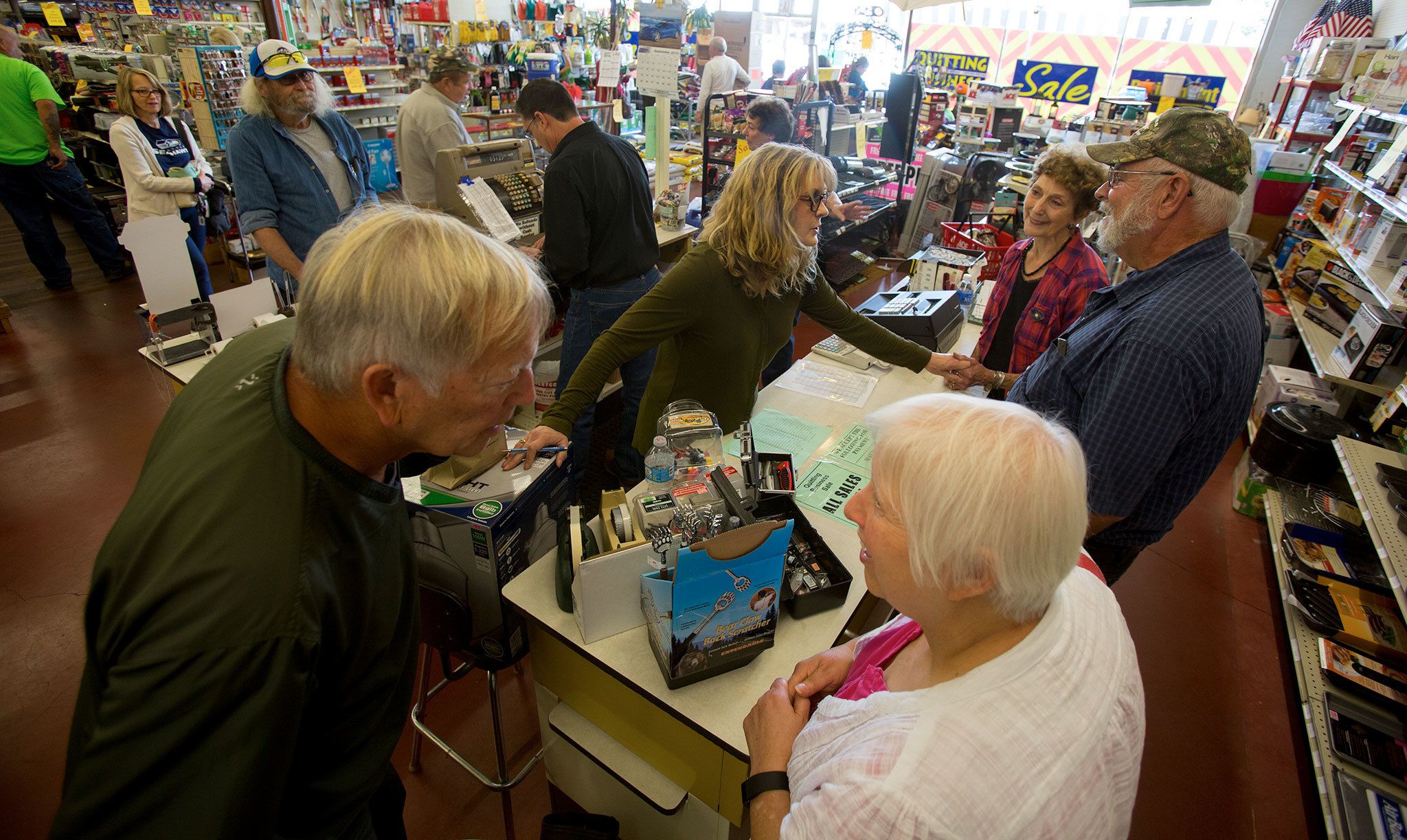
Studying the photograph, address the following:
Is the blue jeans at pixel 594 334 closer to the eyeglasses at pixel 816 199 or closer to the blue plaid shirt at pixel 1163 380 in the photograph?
the eyeglasses at pixel 816 199

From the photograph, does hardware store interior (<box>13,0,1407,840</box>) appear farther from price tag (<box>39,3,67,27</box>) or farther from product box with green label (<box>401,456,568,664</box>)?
price tag (<box>39,3,67,27</box>)

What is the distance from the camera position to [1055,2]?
9.52 m

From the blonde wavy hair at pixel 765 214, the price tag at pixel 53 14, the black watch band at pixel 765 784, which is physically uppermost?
the price tag at pixel 53 14

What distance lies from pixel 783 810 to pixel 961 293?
2970 millimetres

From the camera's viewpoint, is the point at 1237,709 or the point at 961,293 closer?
the point at 1237,709

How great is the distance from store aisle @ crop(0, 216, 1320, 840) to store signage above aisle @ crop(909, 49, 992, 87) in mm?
5669

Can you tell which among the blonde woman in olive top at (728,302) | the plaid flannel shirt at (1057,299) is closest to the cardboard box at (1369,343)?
the plaid flannel shirt at (1057,299)

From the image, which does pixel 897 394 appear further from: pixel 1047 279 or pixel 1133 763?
pixel 1133 763

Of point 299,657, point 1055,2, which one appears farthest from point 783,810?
point 1055,2

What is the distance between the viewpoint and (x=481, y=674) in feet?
8.30

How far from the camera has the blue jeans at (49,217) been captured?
17.0 ft

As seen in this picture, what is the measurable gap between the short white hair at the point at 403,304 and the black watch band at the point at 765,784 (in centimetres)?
78

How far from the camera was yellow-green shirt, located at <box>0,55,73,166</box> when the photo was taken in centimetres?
Result: 486

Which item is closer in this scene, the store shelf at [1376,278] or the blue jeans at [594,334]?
the store shelf at [1376,278]
